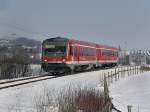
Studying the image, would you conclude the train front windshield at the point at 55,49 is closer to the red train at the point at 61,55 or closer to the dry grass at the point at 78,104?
the red train at the point at 61,55

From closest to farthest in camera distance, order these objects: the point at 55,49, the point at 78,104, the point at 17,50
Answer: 1. the point at 78,104
2. the point at 55,49
3. the point at 17,50

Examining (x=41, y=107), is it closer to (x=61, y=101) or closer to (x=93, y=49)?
(x=61, y=101)

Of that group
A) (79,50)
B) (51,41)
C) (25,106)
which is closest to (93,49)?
(79,50)

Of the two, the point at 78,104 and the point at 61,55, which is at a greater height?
the point at 61,55

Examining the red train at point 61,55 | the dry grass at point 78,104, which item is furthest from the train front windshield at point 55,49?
the dry grass at point 78,104

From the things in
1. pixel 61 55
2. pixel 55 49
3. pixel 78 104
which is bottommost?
pixel 78 104

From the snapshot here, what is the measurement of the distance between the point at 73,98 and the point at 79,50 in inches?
1181

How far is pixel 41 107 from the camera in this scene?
16.2 m

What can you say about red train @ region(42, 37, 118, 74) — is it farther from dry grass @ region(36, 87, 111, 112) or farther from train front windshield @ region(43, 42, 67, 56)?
dry grass @ region(36, 87, 111, 112)

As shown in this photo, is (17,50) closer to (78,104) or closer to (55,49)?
(55,49)

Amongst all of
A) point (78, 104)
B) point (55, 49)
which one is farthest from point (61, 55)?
point (78, 104)

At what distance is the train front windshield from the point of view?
141 ft

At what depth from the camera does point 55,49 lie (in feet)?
142

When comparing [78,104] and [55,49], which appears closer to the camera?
[78,104]
